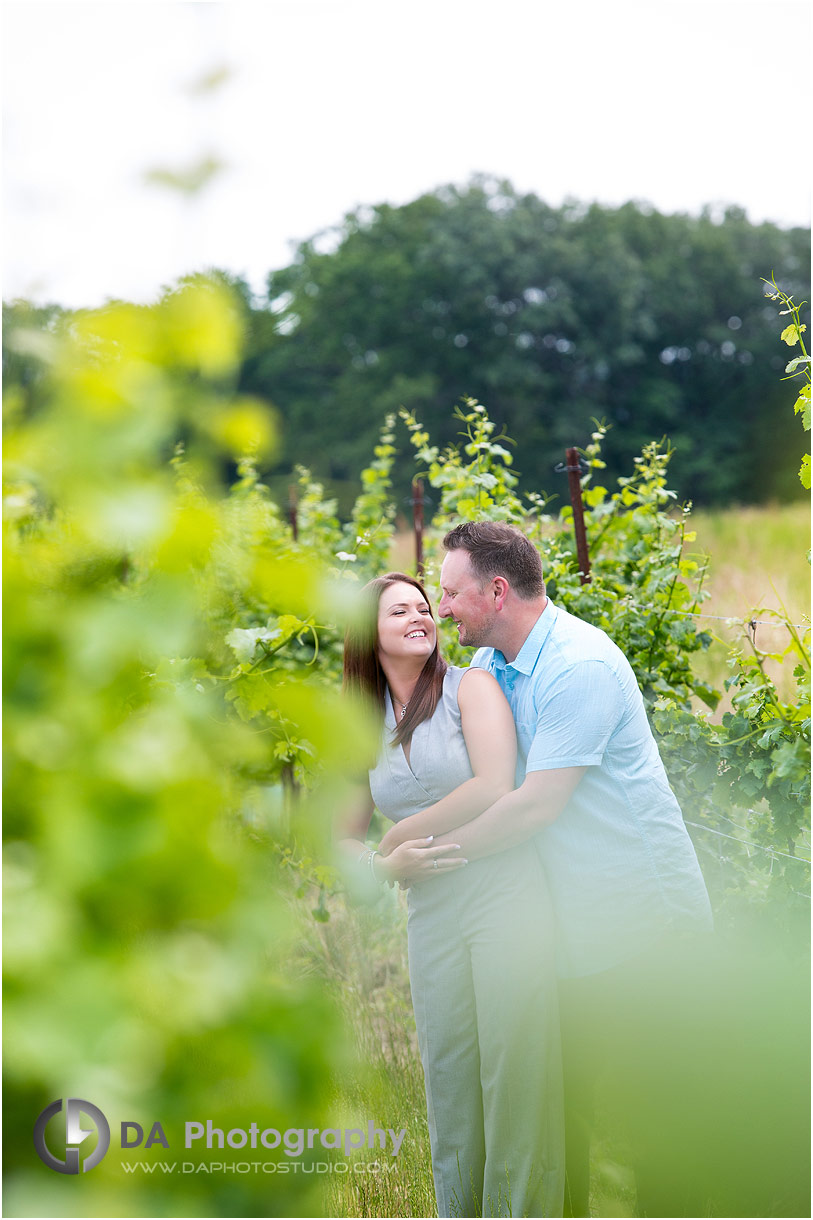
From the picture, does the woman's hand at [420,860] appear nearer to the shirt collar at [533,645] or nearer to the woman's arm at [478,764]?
the woman's arm at [478,764]

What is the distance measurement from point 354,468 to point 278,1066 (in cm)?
3195

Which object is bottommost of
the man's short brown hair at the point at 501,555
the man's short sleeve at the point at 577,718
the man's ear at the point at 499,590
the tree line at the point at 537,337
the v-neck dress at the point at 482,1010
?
the v-neck dress at the point at 482,1010

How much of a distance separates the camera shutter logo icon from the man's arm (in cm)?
169

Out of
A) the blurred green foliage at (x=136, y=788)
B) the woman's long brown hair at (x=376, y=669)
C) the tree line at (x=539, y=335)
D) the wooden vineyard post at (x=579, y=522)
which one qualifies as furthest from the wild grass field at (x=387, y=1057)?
the tree line at (x=539, y=335)

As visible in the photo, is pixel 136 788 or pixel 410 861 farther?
pixel 410 861

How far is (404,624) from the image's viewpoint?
2.56m

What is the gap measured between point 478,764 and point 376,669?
429 mm

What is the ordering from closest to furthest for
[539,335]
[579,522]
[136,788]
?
[136,788] → [579,522] → [539,335]

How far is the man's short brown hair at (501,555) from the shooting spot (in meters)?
2.49

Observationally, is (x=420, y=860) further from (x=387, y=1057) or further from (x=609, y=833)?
(x=387, y=1057)

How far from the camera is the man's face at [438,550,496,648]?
2.49 meters

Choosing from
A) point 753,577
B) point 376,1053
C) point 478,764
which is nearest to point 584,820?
point 478,764

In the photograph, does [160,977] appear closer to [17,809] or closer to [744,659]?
[17,809]

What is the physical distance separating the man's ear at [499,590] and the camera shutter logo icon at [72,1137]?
1919 mm
